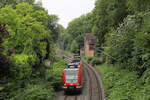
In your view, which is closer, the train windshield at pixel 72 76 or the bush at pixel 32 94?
the bush at pixel 32 94

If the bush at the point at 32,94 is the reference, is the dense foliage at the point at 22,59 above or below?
above

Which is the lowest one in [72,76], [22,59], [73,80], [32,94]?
[32,94]

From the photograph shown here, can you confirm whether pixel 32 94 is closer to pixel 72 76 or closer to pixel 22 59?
pixel 22 59

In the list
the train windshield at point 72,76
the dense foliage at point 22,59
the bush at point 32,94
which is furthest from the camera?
the train windshield at point 72,76

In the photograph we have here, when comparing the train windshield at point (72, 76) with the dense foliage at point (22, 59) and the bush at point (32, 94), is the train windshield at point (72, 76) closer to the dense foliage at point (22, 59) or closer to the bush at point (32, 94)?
the dense foliage at point (22, 59)

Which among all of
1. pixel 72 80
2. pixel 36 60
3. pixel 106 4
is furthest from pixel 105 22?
pixel 36 60

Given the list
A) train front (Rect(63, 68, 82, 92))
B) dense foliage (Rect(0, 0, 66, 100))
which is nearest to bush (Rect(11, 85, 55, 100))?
dense foliage (Rect(0, 0, 66, 100))

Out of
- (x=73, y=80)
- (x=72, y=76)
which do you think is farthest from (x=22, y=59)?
(x=73, y=80)

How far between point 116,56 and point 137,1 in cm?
1143

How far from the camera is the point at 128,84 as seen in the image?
1559cm

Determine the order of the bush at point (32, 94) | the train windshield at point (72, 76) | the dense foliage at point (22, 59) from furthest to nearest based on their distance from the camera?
the train windshield at point (72, 76)
the bush at point (32, 94)
the dense foliage at point (22, 59)

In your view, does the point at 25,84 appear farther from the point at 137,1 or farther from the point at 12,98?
the point at 137,1

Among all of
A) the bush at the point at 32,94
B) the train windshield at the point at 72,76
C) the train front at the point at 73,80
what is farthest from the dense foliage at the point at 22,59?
the train windshield at the point at 72,76

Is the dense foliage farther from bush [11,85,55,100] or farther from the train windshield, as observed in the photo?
the train windshield
